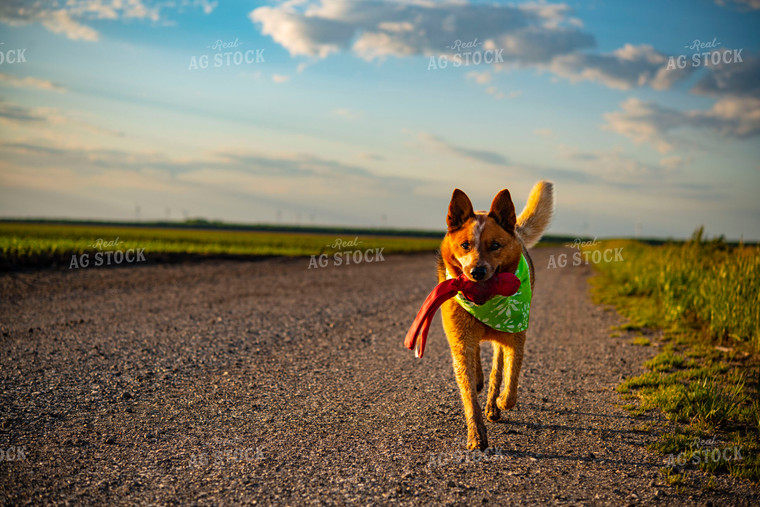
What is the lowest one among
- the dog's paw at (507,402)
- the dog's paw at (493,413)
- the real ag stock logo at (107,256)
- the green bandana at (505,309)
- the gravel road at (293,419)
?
the gravel road at (293,419)

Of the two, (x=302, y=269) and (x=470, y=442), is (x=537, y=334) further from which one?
(x=302, y=269)

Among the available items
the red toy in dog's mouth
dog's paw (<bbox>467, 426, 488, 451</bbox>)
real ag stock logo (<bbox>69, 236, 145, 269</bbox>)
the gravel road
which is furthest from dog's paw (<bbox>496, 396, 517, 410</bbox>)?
real ag stock logo (<bbox>69, 236, 145, 269</bbox>)

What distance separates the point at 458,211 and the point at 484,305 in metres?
0.90

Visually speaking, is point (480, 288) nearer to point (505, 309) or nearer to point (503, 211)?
point (505, 309)

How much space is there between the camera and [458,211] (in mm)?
4500

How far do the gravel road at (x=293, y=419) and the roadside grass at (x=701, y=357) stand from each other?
290mm

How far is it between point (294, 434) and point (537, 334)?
6477 mm

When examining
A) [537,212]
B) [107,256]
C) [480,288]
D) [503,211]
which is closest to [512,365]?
[480,288]

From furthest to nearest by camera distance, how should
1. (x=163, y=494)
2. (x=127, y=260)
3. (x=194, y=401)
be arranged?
(x=127, y=260), (x=194, y=401), (x=163, y=494)

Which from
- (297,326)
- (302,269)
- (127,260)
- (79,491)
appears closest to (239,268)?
(302,269)

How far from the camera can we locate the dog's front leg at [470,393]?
4.44 metres

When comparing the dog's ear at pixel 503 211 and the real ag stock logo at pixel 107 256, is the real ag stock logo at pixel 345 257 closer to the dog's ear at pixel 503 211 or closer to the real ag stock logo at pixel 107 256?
the real ag stock logo at pixel 107 256

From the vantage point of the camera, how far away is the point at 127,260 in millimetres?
21094

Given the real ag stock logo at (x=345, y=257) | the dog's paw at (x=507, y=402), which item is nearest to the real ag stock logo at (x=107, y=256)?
the real ag stock logo at (x=345, y=257)
